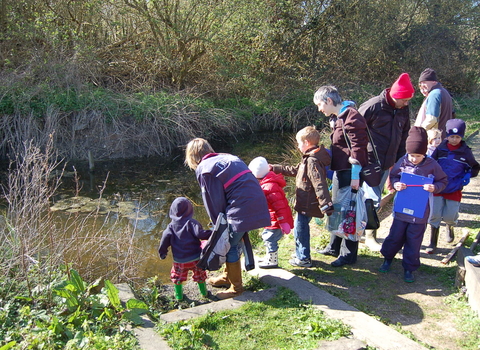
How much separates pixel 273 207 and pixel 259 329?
1.35 metres

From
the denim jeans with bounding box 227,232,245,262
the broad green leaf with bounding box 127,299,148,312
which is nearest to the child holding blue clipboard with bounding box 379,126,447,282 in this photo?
the denim jeans with bounding box 227,232,245,262

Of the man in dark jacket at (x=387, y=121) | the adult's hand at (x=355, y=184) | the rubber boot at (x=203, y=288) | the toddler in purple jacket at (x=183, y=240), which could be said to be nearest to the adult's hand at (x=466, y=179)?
the man in dark jacket at (x=387, y=121)

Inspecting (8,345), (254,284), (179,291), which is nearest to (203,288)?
(179,291)

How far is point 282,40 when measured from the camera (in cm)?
1636

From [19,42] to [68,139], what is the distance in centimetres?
349

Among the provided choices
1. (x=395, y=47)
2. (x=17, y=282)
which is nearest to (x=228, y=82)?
(x=395, y=47)

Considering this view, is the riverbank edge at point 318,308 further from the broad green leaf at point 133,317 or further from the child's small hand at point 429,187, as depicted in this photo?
the child's small hand at point 429,187

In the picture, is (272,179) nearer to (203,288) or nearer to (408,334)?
(203,288)

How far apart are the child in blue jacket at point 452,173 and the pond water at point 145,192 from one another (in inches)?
134

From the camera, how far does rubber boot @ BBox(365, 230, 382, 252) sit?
5141 mm

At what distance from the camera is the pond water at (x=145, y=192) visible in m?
7.03

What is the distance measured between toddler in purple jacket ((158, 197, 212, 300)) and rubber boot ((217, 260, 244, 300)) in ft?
0.82

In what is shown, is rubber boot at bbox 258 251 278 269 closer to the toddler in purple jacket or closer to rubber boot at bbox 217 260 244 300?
rubber boot at bbox 217 260 244 300

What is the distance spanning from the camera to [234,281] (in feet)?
13.4
